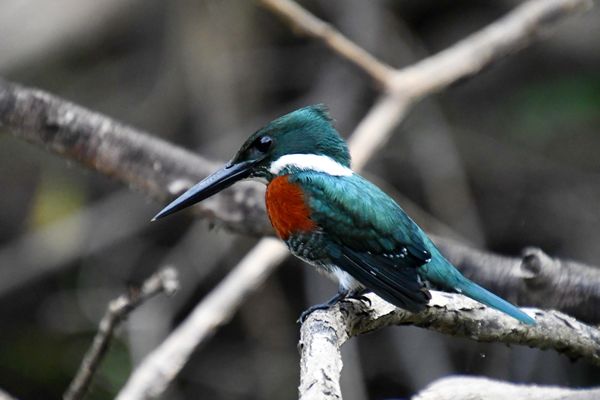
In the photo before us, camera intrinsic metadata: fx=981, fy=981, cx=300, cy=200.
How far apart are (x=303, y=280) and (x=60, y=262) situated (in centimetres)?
116

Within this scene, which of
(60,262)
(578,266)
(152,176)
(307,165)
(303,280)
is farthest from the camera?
(303,280)

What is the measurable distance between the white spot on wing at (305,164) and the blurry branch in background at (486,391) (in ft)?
1.94

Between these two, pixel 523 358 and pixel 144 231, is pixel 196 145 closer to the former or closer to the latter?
pixel 144 231

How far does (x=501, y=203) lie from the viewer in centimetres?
480

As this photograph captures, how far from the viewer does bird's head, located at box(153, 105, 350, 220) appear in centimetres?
245

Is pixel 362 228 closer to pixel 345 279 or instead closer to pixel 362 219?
pixel 362 219

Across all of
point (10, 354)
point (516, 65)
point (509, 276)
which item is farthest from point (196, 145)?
point (509, 276)

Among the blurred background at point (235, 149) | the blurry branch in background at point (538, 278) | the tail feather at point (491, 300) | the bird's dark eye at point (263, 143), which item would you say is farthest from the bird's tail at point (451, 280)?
the blurred background at point (235, 149)

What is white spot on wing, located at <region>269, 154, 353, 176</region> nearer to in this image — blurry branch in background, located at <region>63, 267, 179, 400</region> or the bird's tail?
the bird's tail

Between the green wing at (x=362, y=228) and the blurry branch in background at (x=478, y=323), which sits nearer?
the blurry branch in background at (x=478, y=323)

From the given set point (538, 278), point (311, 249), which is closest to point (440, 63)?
point (538, 278)

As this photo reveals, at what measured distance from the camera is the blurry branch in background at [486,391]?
2.06 m

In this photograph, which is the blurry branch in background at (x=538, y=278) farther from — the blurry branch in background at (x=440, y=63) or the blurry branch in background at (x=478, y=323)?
the blurry branch in background at (x=440, y=63)

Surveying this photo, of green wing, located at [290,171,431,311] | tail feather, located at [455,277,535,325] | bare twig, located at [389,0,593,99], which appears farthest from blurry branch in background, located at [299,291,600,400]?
bare twig, located at [389,0,593,99]
